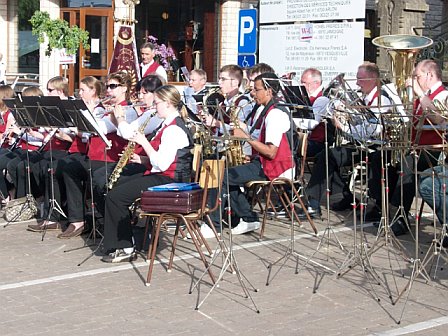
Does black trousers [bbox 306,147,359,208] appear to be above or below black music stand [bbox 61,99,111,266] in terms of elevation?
below

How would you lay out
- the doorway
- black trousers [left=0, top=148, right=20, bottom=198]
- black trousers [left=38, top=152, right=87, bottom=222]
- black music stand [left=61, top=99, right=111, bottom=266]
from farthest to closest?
the doorway
black trousers [left=0, top=148, right=20, bottom=198]
black trousers [left=38, top=152, right=87, bottom=222]
black music stand [left=61, top=99, right=111, bottom=266]

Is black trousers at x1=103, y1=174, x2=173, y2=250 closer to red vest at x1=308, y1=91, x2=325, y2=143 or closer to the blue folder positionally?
the blue folder

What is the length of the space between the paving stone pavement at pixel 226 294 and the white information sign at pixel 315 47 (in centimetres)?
393

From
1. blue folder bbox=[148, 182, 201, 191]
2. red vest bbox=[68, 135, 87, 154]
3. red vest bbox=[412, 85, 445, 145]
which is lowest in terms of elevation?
blue folder bbox=[148, 182, 201, 191]

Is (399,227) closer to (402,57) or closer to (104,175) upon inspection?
(402,57)

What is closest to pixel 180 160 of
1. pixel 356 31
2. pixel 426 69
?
pixel 426 69

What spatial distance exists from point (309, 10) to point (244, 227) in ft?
15.7

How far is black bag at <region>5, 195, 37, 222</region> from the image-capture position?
9680mm

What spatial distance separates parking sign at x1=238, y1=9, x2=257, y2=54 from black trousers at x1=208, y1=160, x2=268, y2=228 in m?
6.00

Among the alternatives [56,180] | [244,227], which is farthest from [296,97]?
[56,180]

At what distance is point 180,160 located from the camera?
750cm

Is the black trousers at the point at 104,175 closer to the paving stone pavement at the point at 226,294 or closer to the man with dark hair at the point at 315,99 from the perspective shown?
the paving stone pavement at the point at 226,294

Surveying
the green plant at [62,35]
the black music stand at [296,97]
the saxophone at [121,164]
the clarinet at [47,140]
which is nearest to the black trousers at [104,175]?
the saxophone at [121,164]

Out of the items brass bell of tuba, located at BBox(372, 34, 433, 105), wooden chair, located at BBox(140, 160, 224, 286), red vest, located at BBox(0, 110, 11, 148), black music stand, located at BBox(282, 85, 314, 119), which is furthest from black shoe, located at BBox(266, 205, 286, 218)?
red vest, located at BBox(0, 110, 11, 148)
